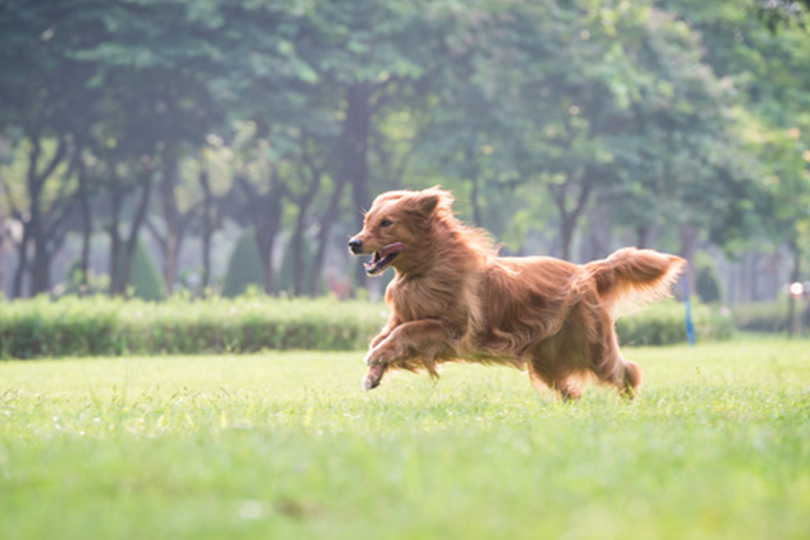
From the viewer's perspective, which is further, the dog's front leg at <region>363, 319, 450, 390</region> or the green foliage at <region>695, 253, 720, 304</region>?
the green foliage at <region>695, 253, 720, 304</region>

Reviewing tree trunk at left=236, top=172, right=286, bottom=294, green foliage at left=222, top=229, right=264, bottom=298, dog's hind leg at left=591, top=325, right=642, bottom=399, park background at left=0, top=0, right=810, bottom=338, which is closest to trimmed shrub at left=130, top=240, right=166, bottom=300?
green foliage at left=222, top=229, right=264, bottom=298

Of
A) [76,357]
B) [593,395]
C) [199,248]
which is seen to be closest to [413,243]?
[593,395]

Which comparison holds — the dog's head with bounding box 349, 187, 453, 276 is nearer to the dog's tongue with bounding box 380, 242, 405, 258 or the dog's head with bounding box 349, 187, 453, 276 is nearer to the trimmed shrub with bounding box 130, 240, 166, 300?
the dog's tongue with bounding box 380, 242, 405, 258

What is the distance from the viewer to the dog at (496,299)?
7.37 m

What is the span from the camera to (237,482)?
11.6ft

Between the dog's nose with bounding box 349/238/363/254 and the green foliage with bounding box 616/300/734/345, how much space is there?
Result: 12079mm

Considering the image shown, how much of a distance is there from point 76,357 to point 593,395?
397 inches

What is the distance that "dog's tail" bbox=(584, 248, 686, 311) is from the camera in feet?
25.1

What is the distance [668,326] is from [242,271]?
65.3 ft

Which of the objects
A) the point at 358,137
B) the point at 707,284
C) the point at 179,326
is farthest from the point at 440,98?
the point at 707,284

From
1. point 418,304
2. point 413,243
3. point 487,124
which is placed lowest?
point 418,304

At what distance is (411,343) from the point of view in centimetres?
719

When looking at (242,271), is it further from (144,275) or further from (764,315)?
(764,315)

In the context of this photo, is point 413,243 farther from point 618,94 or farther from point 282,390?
point 618,94
